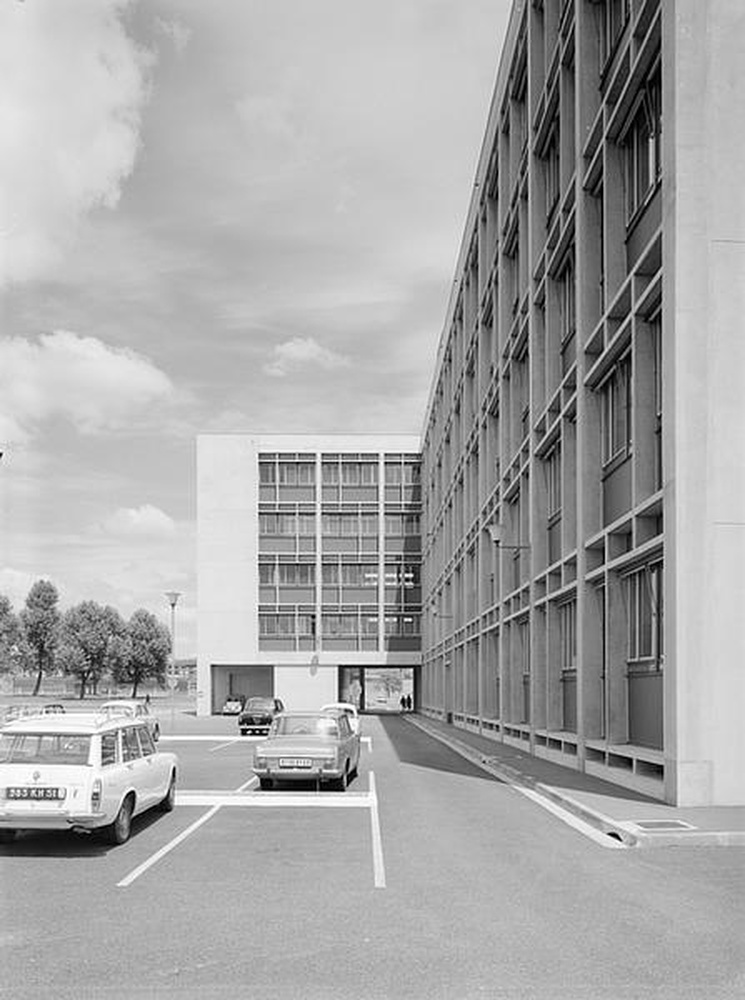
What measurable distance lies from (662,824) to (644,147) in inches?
505

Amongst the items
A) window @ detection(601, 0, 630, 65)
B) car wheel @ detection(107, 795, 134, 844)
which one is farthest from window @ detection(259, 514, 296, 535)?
car wheel @ detection(107, 795, 134, 844)

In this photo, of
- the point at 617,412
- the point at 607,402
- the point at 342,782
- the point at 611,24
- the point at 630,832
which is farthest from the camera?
the point at 611,24

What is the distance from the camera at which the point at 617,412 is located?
79.5ft

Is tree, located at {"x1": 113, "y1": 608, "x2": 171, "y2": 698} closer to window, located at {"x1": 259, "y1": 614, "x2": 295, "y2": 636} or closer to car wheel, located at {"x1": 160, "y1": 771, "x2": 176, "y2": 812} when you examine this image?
window, located at {"x1": 259, "y1": 614, "x2": 295, "y2": 636}

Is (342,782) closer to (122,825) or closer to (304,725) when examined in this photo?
(304,725)

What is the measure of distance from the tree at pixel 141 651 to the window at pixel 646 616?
9373 centimetres

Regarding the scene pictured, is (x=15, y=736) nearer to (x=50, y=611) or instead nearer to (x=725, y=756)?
(x=725, y=756)

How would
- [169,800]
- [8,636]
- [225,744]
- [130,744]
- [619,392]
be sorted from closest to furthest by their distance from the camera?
[130,744]
[169,800]
[619,392]
[225,744]
[8,636]

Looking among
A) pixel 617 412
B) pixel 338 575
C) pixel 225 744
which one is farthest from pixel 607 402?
pixel 338 575

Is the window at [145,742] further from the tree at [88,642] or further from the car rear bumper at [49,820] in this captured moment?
the tree at [88,642]

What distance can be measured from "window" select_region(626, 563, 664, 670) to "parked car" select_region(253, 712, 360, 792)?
219 inches

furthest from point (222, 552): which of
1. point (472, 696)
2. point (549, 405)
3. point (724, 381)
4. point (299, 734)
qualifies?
point (724, 381)

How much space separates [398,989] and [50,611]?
349 ft

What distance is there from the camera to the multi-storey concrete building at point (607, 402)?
1788cm
